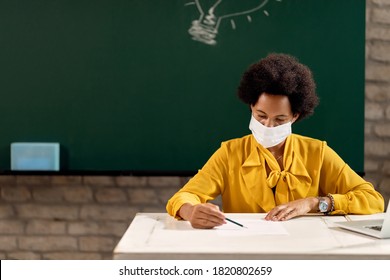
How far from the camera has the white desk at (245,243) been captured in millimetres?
1475

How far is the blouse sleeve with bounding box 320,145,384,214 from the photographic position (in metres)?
2.05

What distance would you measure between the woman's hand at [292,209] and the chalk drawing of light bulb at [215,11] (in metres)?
1.48

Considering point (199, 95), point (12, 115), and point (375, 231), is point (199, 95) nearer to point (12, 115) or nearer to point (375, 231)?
point (12, 115)

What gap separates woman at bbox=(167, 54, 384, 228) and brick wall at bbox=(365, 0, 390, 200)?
44.9 inches

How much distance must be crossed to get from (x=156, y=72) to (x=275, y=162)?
1.27 metres

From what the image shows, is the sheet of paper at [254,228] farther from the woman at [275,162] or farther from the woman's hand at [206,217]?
the woman at [275,162]

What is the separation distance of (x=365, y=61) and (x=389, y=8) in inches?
12.0

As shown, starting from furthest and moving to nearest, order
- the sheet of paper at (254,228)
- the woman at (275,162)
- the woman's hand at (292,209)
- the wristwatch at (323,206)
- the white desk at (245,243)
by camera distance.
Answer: the woman at (275,162) → the wristwatch at (323,206) → the woman's hand at (292,209) → the sheet of paper at (254,228) → the white desk at (245,243)

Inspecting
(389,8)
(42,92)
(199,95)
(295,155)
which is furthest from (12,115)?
(389,8)

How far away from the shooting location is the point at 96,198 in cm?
336

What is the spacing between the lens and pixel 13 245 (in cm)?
341

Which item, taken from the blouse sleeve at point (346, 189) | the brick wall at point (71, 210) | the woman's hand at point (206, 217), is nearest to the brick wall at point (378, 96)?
the brick wall at point (71, 210)

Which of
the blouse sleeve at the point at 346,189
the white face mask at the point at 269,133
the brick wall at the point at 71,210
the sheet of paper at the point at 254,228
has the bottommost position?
the brick wall at the point at 71,210

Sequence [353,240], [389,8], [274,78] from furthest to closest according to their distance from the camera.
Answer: [389,8]
[274,78]
[353,240]
